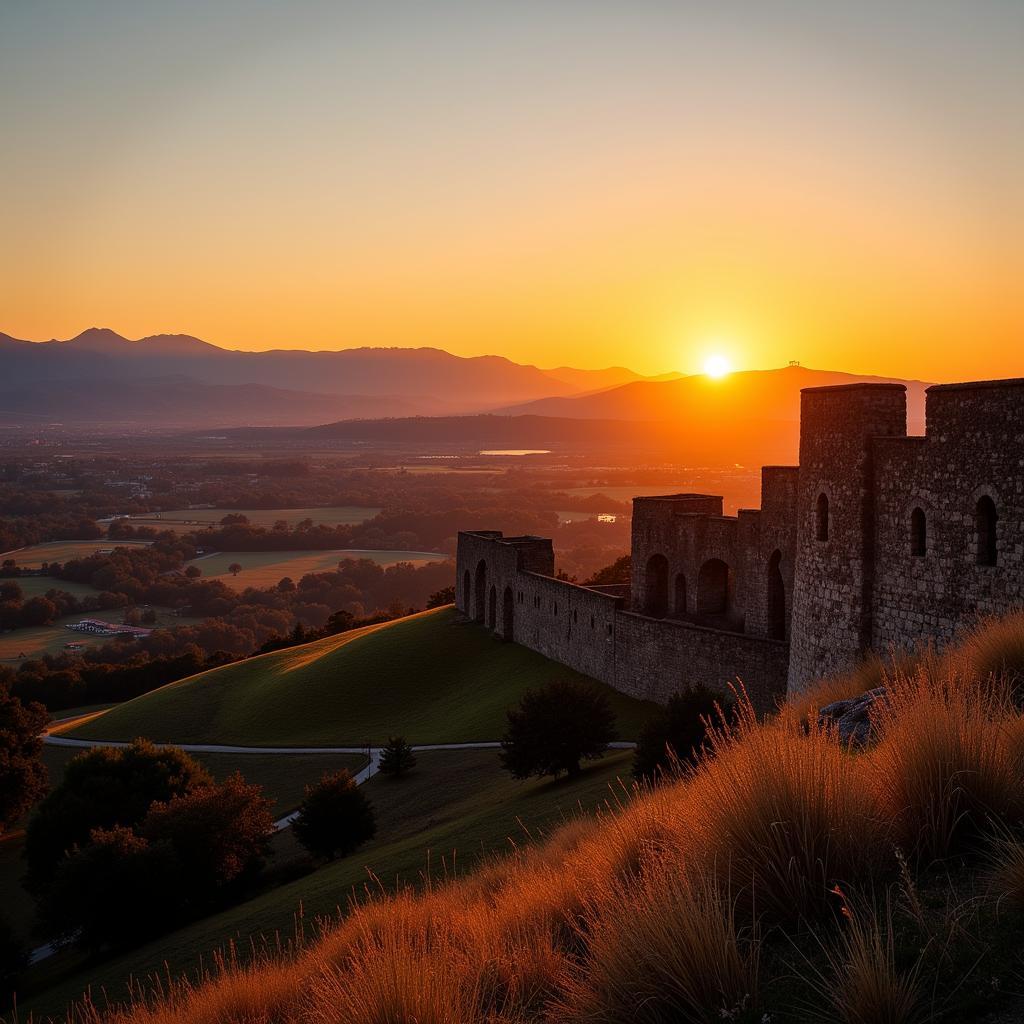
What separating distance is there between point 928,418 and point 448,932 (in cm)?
1253

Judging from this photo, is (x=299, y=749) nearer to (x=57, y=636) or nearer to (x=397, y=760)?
(x=397, y=760)

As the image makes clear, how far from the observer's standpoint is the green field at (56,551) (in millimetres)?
130750

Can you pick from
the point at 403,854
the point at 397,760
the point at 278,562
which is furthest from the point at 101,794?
the point at 278,562

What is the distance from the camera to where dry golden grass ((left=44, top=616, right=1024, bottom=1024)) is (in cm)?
583

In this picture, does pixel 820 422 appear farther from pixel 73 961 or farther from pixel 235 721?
pixel 235 721

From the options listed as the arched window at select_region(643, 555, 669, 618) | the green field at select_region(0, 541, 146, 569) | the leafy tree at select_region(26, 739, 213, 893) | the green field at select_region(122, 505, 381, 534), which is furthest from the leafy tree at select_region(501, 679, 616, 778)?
the green field at select_region(122, 505, 381, 534)

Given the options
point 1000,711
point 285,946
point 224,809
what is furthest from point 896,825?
point 224,809

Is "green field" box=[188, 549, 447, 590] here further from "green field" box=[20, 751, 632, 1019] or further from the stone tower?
the stone tower

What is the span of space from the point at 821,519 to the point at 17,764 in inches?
1307

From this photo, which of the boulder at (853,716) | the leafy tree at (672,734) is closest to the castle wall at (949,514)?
the leafy tree at (672,734)

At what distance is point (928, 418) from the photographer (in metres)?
17.4

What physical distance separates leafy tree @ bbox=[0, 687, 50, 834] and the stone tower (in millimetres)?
31583

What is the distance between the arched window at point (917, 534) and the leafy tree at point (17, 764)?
3498cm

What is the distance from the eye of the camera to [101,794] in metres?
32.0
